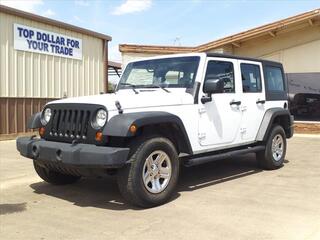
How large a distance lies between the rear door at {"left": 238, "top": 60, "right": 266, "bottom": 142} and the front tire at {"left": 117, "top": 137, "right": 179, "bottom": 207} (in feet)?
6.89

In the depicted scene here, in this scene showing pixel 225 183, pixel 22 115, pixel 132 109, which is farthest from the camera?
pixel 22 115

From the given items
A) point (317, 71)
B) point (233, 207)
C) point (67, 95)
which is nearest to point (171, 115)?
point (233, 207)

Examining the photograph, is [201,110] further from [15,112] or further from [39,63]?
[39,63]

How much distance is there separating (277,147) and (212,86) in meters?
2.88

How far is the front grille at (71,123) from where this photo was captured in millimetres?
5859

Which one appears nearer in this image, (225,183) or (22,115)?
(225,183)

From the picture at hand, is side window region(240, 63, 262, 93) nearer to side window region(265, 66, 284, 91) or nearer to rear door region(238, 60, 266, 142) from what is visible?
rear door region(238, 60, 266, 142)

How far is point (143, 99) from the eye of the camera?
242 inches

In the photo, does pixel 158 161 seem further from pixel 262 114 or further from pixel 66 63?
pixel 66 63

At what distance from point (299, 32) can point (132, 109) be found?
539 inches

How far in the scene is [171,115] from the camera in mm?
6258

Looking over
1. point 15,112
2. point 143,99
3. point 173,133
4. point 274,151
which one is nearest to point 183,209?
point 173,133

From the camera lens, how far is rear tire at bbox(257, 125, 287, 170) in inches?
342

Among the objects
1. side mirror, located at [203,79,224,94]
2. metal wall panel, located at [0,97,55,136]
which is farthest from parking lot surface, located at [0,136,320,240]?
metal wall panel, located at [0,97,55,136]
